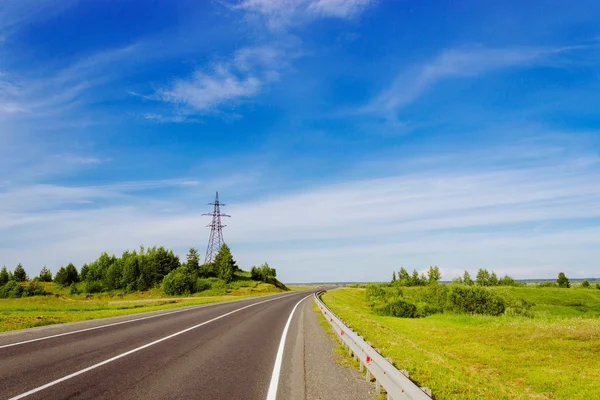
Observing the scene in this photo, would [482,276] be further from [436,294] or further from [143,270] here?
[143,270]

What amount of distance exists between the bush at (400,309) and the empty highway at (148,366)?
82.4 feet

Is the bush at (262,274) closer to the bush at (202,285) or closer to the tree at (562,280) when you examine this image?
the bush at (202,285)

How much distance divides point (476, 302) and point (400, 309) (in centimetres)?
1939

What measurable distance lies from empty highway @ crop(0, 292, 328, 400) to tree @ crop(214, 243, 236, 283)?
83.3 meters

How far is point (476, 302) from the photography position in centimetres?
4903

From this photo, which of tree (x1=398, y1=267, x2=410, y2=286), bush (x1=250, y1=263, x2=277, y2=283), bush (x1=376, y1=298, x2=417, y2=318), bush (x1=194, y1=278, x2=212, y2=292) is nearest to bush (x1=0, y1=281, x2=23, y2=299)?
bush (x1=194, y1=278, x2=212, y2=292)

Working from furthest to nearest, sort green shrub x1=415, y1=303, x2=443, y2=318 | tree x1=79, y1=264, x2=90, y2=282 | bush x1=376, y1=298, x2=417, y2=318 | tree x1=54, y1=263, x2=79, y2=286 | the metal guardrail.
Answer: tree x1=79, y1=264, x2=90, y2=282
tree x1=54, y1=263, x2=79, y2=286
green shrub x1=415, y1=303, x2=443, y2=318
bush x1=376, y1=298, x2=417, y2=318
the metal guardrail

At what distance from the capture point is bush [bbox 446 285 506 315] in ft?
158

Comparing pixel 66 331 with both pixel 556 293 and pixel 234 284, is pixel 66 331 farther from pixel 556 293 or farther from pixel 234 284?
pixel 556 293

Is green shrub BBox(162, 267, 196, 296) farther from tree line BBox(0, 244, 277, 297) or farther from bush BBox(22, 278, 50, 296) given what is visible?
bush BBox(22, 278, 50, 296)

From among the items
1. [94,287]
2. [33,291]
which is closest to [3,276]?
[33,291]

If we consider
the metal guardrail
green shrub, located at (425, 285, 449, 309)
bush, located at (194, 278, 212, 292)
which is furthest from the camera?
bush, located at (194, 278, 212, 292)

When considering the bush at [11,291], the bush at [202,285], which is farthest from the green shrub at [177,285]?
the bush at [11,291]

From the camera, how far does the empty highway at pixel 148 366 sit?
243 inches
